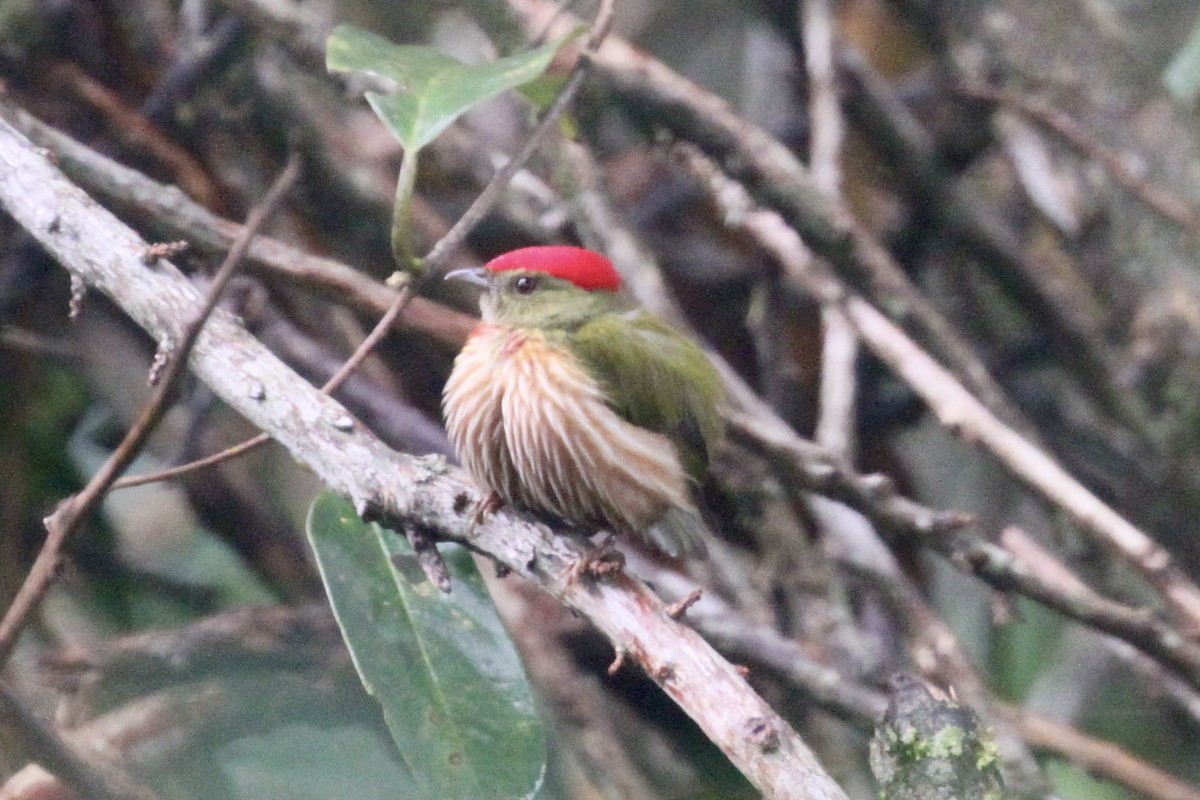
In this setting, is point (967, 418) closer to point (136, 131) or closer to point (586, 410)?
point (586, 410)

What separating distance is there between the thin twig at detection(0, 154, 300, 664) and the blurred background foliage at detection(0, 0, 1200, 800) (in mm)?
935

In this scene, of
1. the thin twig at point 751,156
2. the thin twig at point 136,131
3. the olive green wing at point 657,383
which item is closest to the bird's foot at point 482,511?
the olive green wing at point 657,383

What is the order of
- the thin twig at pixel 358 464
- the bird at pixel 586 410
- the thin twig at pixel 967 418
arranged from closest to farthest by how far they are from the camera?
the thin twig at pixel 358 464 → the bird at pixel 586 410 → the thin twig at pixel 967 418

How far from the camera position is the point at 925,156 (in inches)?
154

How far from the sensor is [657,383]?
2.48m

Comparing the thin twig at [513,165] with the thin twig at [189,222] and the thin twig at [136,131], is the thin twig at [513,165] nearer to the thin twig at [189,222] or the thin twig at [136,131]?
the thin twig at [189,222]

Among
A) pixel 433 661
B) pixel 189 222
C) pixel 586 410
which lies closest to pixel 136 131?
pixel 189 222

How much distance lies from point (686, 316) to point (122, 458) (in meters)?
2.72

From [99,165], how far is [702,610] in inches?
58.5

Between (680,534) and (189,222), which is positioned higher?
(680,534)

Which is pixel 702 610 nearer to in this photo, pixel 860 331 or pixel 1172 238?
pixel 860 331

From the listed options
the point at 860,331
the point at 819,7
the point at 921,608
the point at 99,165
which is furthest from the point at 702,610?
the point at 819,7

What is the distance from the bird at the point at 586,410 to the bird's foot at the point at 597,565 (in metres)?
0.42

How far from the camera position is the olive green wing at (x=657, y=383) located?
8.05 ft
